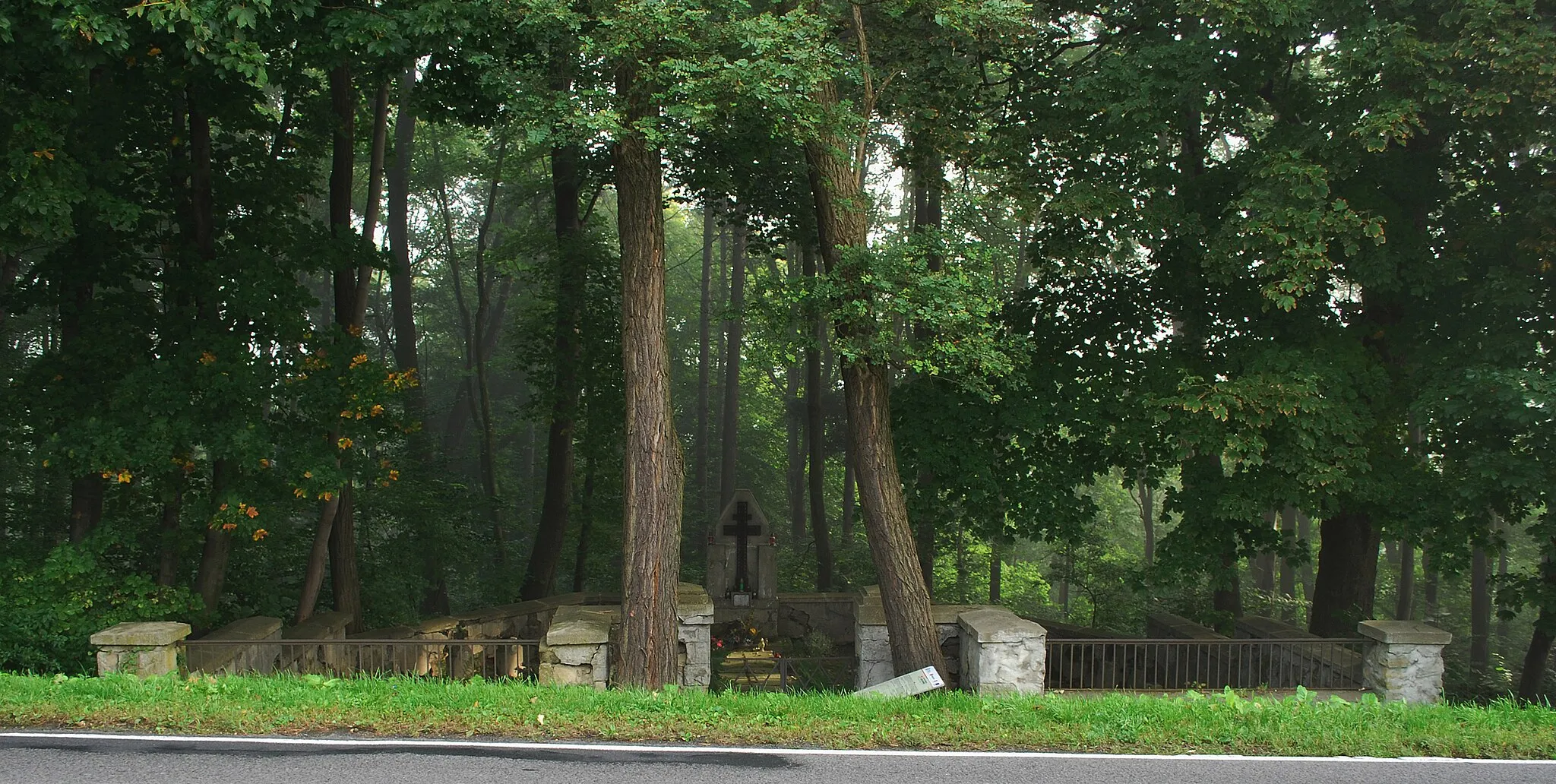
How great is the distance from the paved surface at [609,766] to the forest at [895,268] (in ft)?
11.7

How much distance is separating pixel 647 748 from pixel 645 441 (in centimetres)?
406

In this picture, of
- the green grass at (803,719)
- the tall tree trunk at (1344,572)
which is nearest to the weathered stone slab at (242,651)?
the green grass at (803,719)

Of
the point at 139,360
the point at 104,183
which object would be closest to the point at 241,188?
the point at 104,183

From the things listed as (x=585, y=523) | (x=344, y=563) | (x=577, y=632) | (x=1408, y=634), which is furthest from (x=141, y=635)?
(x=585, y=523)

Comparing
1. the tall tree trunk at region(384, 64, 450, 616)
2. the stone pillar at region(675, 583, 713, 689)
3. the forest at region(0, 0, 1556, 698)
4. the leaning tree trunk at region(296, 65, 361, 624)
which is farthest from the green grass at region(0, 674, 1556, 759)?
the tall tree trunk at region(384, 64, 450, 616)

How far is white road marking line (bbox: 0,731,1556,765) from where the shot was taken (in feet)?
20.7

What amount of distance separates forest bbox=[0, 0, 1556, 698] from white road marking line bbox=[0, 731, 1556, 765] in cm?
337

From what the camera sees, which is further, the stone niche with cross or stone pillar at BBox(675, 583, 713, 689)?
the stone niche with cross

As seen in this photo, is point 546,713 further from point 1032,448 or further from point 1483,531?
point 1483,531

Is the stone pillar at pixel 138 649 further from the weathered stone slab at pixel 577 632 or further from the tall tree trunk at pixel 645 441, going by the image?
the tall tree trunk at pixel 645 441

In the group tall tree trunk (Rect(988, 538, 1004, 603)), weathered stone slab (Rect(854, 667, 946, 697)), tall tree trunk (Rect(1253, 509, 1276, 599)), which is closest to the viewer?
weathered stone slab (Rect(854, 667, 946, 697))

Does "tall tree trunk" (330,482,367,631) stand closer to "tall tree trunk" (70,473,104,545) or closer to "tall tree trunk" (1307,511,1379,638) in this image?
"tall tree trunk" (70,473,104,545)

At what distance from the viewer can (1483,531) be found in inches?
469

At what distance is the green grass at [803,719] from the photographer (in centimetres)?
654
